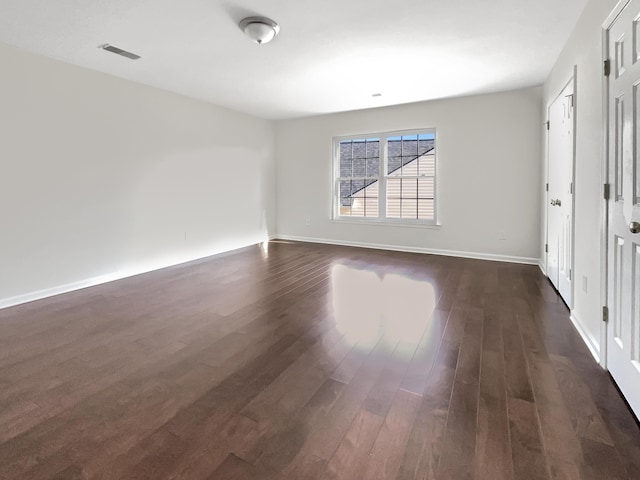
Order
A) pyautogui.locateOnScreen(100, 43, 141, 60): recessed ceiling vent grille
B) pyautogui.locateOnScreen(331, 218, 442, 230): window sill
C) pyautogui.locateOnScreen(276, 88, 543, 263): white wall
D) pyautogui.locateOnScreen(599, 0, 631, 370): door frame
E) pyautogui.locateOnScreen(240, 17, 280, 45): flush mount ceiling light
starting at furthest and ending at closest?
pyautogui.locateOnScreen(331, 218, 442, 230): window sill, pyautogui.locateOnScreen(276, 88, 543, 263): white wall, pyautogui.locateOnScreen(100, 43, 141, 60): recessed ceiling vent grille, pyautogui.locateOnScreen(240, 17, 280, 45): flush mount ceiling light, pyautogui.locateOnScreen(599, 0, 631, 370): door frame

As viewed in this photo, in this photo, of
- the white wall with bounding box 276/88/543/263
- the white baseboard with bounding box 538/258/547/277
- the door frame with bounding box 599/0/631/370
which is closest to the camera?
the door frame with bounding box 599/0/631/370

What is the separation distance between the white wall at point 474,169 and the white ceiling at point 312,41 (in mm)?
455

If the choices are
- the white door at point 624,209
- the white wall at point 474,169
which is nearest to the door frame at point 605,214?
the white door at point 624,209

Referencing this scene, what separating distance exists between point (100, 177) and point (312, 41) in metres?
2.87

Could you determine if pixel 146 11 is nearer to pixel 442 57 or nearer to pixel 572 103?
pixel 442 57

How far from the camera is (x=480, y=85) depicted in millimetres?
4488

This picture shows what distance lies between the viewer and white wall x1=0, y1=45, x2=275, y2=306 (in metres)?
3.26

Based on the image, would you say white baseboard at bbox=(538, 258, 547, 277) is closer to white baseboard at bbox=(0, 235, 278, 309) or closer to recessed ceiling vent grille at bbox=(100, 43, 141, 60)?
white baseboard at bbox=(0, 235, 278, 309)

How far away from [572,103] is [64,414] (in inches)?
162

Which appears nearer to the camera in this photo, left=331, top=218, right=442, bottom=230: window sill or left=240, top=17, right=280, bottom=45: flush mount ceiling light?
left=240, top=17, right=280, bottom=45: flush mount ceiling light

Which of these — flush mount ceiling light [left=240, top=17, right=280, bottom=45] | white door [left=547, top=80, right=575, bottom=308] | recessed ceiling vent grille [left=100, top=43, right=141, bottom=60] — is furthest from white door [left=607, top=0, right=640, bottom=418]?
recessed ceiling vent grille [left=100, top=43, right=141, bottom=60]

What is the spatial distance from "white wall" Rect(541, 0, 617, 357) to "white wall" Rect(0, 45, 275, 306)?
4.27 m

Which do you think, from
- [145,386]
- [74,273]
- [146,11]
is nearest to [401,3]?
[146,11]

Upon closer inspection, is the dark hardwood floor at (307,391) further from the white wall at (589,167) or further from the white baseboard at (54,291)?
the white wall at (589,167)
